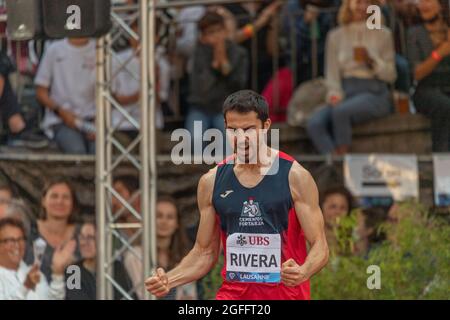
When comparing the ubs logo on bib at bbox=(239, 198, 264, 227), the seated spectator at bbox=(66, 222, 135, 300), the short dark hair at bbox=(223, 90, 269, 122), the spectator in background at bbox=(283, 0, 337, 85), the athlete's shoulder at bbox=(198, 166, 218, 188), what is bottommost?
the seated spectator at bbox=(66, 222, 135, 300)

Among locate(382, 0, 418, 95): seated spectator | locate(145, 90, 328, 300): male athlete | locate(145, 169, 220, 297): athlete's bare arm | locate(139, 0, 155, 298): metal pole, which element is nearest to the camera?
locate(145, 90, 328, 300): male athlete

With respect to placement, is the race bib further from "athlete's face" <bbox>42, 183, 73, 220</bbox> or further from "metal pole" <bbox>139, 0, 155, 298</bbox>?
"athlete's face" <bbox>42, 183, 73, 220</bbox>

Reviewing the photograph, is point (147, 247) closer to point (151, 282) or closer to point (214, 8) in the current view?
point (214, 8)

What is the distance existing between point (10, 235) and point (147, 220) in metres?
1.28

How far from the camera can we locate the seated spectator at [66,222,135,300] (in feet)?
36.6

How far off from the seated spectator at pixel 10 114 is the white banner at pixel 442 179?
→ 138 inches

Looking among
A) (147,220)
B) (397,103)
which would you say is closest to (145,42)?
(147,220)

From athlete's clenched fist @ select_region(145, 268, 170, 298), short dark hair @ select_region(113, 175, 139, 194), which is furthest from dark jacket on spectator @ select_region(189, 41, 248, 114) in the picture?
athlete's clenched fist @ select_region(145, 268, 170, 298)

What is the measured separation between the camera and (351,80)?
1158cm

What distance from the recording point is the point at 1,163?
1155 cm

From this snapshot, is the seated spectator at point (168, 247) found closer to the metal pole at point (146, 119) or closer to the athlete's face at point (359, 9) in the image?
the metal pole at point (146, 119)

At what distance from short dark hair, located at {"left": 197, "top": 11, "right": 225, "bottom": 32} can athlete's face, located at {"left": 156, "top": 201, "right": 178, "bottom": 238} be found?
1714 mm

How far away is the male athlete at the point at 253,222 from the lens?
7641 mm

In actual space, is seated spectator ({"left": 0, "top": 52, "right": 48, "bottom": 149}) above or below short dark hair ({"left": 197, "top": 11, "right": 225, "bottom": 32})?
below
